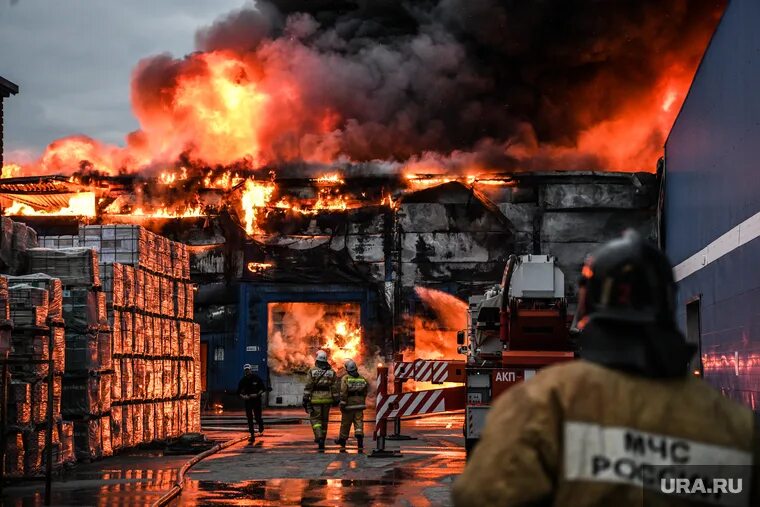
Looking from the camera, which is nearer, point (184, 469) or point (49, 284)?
point (184, 469)

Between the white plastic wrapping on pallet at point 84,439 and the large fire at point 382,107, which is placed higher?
the large fire at point 382,107

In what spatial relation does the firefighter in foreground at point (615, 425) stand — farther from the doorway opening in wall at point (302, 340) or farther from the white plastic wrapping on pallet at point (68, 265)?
the doorway opening in wall at point (302, 340)

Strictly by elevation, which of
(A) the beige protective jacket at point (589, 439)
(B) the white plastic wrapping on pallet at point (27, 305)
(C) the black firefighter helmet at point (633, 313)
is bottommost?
(A) the beige protective jacket at point (589, 439)

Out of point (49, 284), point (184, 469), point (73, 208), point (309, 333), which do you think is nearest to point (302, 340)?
point (309, 333)

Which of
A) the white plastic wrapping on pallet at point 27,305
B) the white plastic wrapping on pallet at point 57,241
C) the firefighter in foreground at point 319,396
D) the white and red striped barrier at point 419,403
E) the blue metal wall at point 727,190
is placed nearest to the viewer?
the blue metal wall at point 727,190

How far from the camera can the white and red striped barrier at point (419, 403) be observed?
56.5 ft

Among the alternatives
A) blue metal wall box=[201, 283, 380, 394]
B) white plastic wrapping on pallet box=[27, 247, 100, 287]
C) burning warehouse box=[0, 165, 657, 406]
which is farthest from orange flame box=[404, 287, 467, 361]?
white plastic wrapping on pallet box=[27, 247, 100, 287]

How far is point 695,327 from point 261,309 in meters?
26.4

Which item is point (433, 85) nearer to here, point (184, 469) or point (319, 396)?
point (319, 396)

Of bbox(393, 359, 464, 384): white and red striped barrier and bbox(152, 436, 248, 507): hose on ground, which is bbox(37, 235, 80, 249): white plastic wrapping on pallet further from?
bbox(393, 359, 464, 384): white and red striped barrier

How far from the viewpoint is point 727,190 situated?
33.1 feet

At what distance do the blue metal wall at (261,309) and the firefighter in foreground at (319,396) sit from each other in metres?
18.4

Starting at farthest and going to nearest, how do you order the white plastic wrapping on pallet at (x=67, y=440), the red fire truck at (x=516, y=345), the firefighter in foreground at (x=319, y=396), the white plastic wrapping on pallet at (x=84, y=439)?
the firefighter in foreground at (x=319, y=396) < the white plastic wrapping on pallet at (x=84, y=439) < the red fire truck at (x=516, y=345) < the white plastic wrapping on pallet at (x=67, y=440)

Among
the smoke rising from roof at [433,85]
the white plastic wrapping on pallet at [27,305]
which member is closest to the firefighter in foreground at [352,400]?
the white plastic wrapping on pallet at [27,305]
